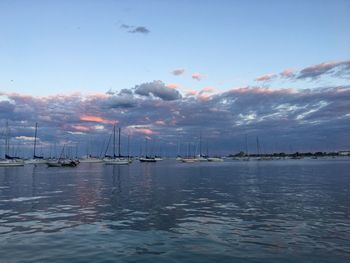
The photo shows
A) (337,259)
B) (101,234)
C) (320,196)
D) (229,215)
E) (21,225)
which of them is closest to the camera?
(337,259)

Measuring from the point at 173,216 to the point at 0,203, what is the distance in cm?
2171

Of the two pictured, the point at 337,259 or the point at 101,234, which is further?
the point at 101,234

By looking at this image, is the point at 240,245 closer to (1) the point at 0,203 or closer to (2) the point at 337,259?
(2) the point at 337,259

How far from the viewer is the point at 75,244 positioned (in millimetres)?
20375

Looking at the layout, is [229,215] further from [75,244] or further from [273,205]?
[75,244]

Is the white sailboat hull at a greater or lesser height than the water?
greater

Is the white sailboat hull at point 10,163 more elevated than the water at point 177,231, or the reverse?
the white sailboat hull at point 10,163

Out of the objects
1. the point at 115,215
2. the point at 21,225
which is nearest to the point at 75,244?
the point at 21,225

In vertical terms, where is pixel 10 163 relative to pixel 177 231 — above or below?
above

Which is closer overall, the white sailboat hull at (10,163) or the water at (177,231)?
the water at (177,231)

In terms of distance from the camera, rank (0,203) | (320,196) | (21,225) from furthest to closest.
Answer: (320,196)
(0,203)
(21,225)

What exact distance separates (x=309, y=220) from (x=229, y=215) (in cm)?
653

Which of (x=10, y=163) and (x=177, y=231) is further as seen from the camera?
(x=10, y=163)

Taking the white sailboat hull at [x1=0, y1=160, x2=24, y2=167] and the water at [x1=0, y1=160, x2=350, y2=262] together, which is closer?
the water at [x1=0, y1=160, x2=350, y2=262]
